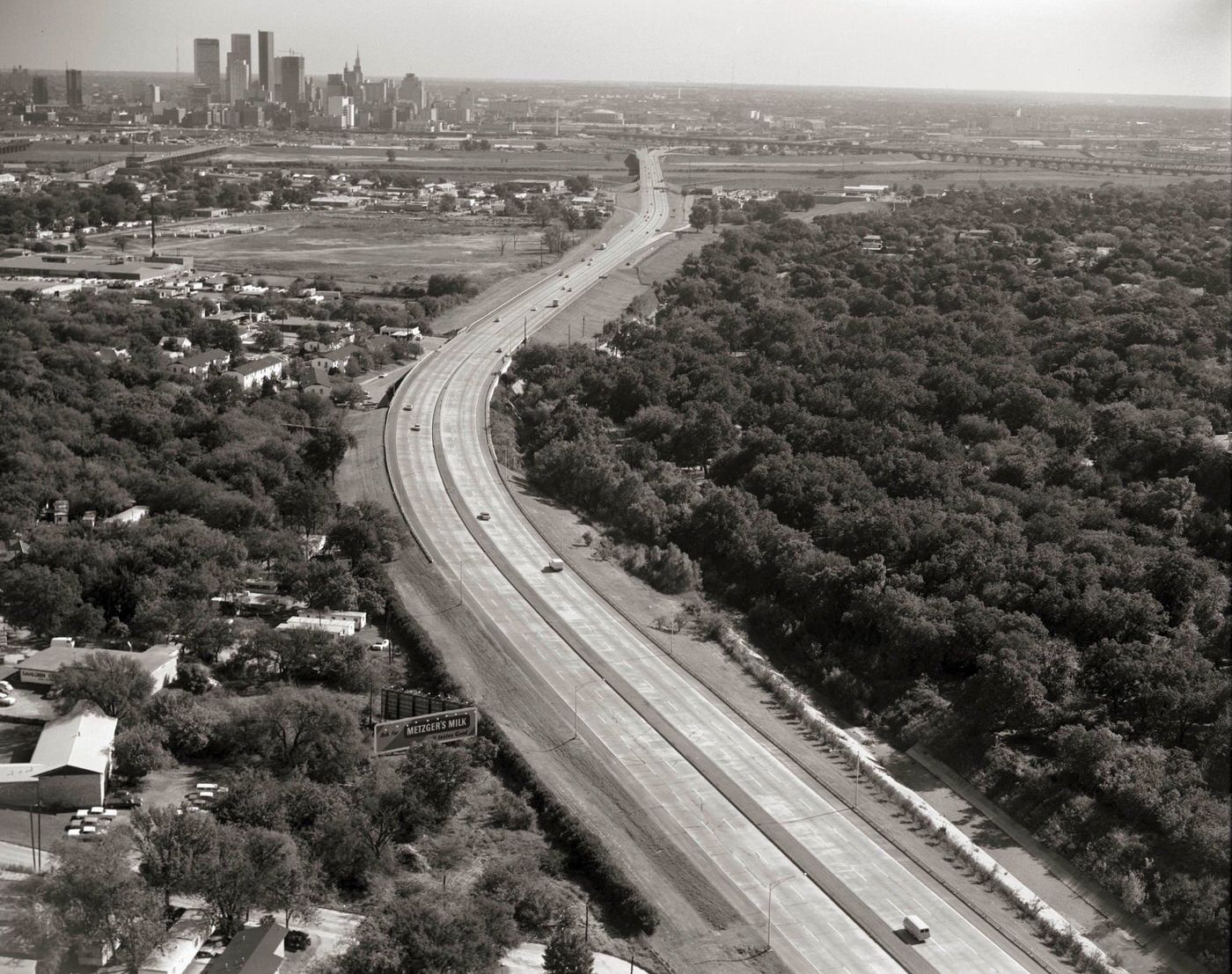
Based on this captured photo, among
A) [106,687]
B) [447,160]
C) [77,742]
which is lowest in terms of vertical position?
[77,742]

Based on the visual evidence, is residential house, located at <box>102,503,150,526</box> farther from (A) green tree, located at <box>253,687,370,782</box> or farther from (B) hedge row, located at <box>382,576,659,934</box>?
(A) green tree, located at <box>253,687,370,782</box>

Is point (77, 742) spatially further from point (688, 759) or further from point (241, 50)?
point (241, 50)

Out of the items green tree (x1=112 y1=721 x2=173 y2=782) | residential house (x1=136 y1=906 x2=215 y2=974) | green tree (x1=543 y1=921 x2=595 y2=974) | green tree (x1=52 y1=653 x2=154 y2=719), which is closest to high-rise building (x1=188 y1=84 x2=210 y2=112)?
green tree (x1=52 y1=653 x2=154 y2=719)

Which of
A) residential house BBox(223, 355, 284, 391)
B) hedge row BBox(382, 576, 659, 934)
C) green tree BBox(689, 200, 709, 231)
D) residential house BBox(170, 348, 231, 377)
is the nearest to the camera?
hedge row BBox(382, 576, 659, 934)

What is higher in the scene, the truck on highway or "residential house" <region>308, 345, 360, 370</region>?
"residential house" <region>308, 345, 360, 370</region>

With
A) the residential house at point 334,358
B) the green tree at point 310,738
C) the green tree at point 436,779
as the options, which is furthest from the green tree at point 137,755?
the residential house at point 334,358

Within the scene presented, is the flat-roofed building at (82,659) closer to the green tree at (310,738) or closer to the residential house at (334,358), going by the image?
the green tree at (310,738)

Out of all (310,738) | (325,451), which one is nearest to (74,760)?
(310,738)
